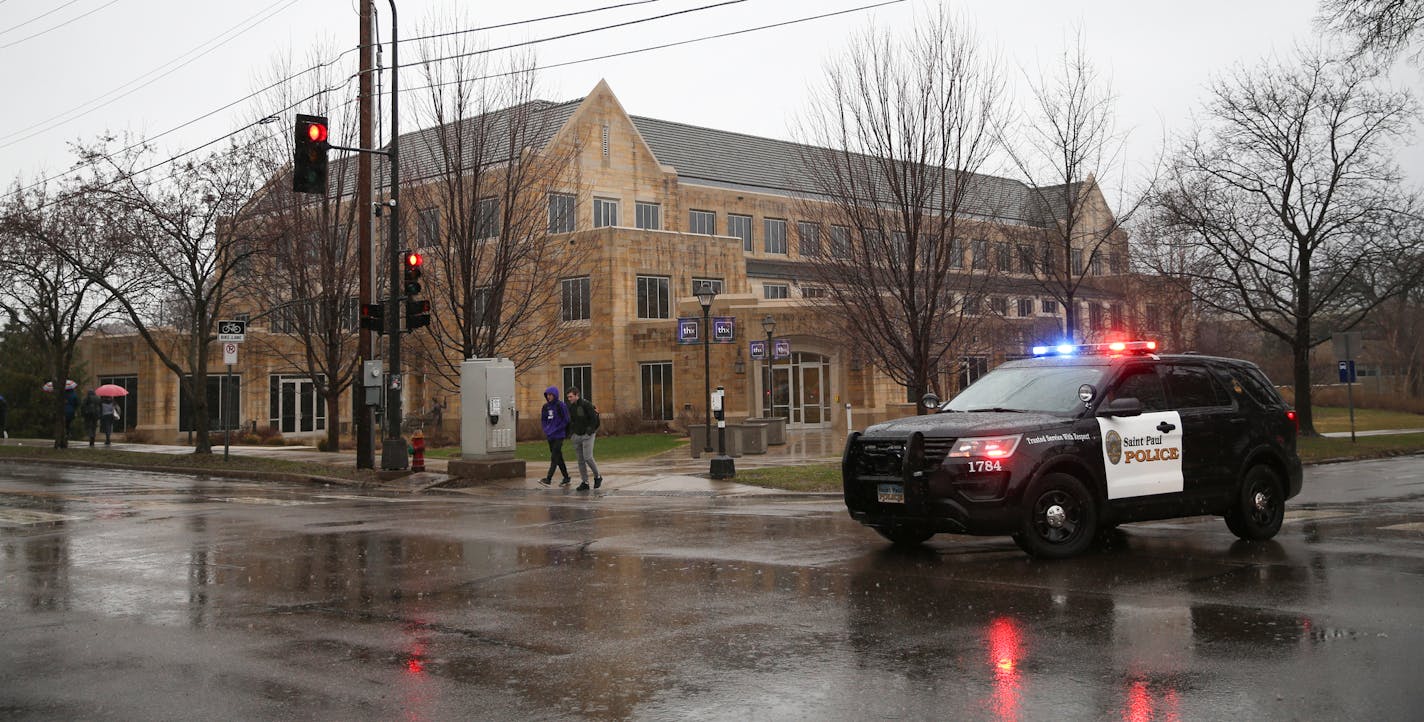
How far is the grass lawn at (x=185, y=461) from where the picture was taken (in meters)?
23.8

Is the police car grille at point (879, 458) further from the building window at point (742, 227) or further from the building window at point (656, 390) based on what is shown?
the building window at point (742, 227)

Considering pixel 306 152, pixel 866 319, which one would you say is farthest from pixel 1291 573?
pixel 306 152

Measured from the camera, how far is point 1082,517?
32.4ft

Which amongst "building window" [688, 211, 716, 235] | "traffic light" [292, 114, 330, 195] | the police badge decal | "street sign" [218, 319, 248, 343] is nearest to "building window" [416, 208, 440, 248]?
"street sign" [218, 319, 248, 343]

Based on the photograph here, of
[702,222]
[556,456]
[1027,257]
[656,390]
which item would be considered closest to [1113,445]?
[556,456]

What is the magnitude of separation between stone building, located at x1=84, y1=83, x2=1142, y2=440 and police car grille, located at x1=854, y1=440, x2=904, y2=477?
28259mm

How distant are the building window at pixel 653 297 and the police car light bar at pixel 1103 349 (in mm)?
34279

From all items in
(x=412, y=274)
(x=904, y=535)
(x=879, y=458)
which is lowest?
(x=904, y=535)

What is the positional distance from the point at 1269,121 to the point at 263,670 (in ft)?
97.6

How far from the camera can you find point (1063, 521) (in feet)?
32.2

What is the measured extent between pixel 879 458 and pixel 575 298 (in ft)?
118

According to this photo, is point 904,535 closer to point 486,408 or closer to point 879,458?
point 879,458

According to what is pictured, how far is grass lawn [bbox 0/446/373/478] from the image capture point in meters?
23.8

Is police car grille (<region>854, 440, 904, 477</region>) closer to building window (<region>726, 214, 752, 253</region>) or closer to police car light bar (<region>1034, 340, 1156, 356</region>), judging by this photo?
police car light bar (<region>1034, 340, 1156, 356</region>)
